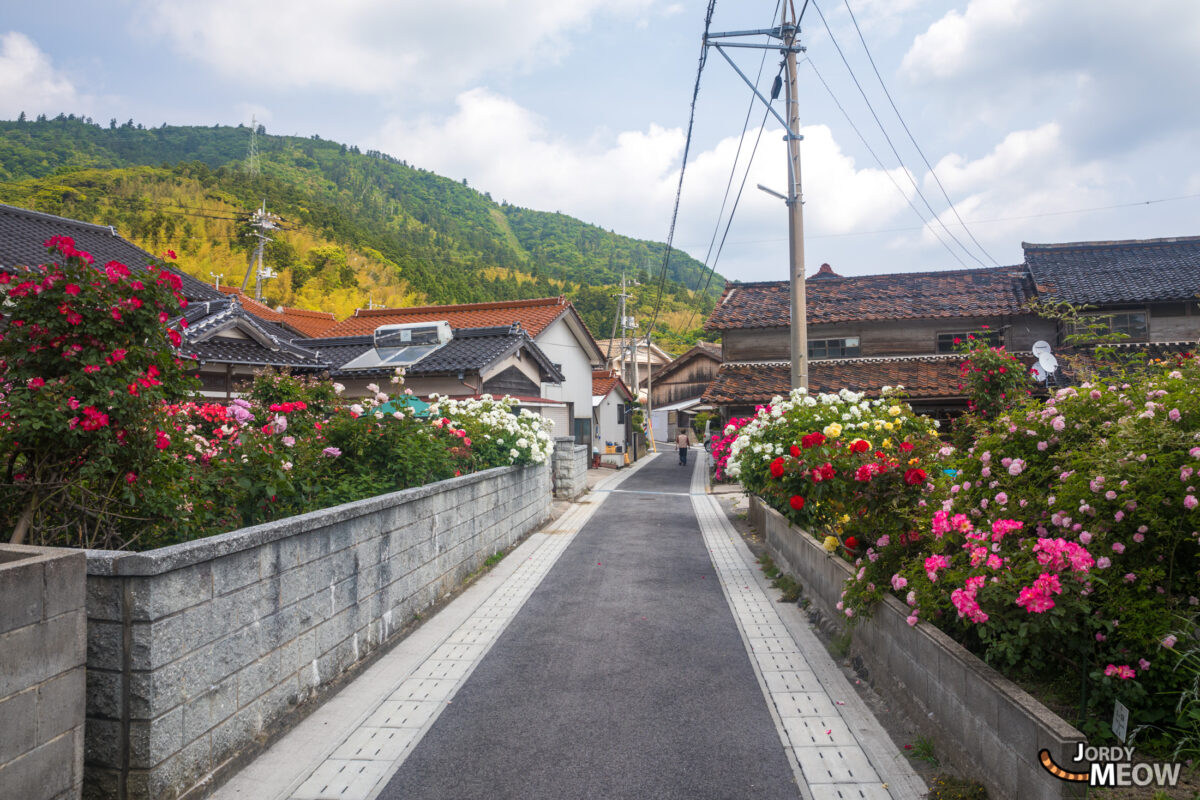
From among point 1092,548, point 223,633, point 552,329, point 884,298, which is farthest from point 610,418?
point 1092,548

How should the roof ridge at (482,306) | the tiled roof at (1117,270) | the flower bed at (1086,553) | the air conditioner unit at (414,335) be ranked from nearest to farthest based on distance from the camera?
1. the flower bed at (1086,553)
2. the air conditioner unit at (414,335)
3. the tiled roof at (1117,270)
4. the roof ridge at (482,306)

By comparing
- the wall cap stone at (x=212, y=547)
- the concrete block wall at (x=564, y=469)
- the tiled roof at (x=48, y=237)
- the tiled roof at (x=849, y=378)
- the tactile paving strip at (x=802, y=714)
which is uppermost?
the tiled roof at (x=48, y=237)

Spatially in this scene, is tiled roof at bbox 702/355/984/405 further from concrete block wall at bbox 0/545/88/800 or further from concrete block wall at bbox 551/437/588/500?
concrete block wall at bbox 0/545/88/800

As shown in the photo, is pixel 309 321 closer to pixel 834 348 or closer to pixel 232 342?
pixel 232 342

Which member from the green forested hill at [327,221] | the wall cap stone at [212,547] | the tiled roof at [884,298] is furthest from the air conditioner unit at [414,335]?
the green forested hill at [327,221]

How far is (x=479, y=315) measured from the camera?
28109 mm

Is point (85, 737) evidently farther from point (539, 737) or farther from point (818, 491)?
point (818, 491)

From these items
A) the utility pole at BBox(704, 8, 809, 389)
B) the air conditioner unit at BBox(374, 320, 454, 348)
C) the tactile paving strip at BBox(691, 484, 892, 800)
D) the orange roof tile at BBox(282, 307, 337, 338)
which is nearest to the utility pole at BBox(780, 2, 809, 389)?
the utility pole at BBox(704, 8, 809, 389)

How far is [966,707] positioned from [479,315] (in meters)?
26.2

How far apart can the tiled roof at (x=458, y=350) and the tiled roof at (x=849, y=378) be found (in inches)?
247

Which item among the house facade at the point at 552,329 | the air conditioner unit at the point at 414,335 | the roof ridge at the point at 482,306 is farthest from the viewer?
the roof ridge at the point at 482,306

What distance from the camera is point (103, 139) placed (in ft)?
226

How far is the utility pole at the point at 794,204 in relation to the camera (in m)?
11.8

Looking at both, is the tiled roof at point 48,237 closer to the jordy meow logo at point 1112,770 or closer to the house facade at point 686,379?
the jordy meow logo at point 1112,770
